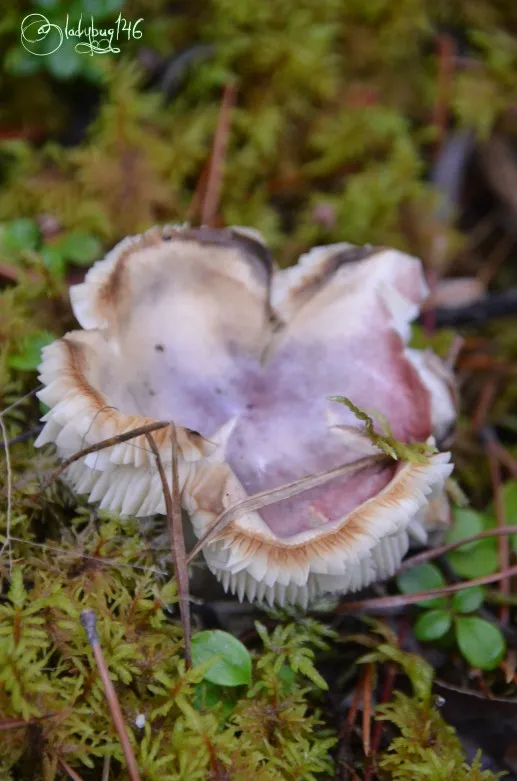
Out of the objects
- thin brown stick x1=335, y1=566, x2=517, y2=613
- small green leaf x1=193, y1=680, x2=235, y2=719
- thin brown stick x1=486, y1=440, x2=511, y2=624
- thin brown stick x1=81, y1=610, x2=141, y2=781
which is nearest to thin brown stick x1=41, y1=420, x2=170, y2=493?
thin brown stick x1=81, y1=610, x2=141, y2=781

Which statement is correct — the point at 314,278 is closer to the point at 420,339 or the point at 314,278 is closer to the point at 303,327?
the point at 303,327

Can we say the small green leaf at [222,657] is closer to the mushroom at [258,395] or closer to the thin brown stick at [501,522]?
the mushroom at [258,395]

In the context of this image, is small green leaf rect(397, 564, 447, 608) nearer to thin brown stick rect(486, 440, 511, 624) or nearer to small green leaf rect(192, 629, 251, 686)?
thin brown stick rect(486, 440, 511, 624)

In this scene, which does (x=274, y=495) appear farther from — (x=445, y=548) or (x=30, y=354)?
(x=30, y=354)

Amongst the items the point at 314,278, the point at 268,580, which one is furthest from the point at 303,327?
the point at 268,580

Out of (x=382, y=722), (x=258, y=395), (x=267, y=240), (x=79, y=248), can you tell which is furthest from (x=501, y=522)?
(x=79, y=248)

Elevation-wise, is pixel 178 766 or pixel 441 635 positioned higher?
pixel 178 766

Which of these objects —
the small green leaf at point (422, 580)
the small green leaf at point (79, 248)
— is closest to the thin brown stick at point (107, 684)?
the small green leaf at point (422, 580)
